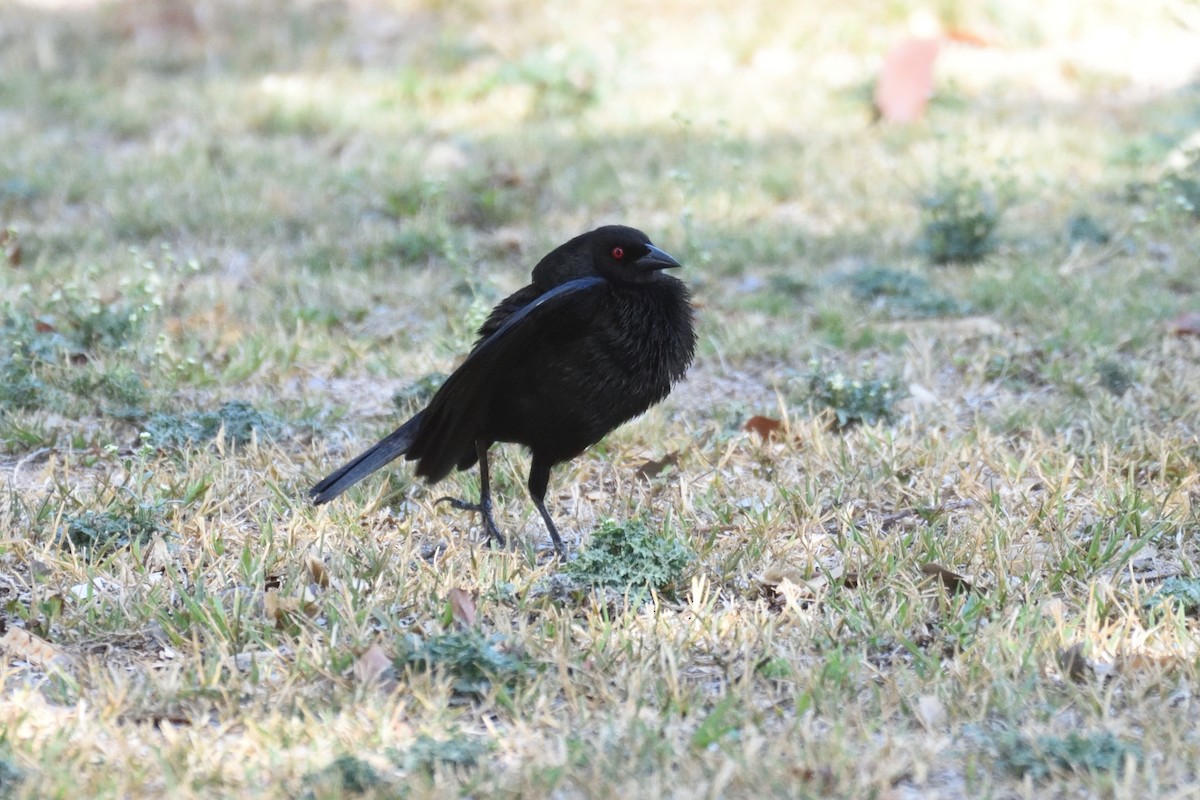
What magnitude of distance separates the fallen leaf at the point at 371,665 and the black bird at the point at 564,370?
80 centimetres

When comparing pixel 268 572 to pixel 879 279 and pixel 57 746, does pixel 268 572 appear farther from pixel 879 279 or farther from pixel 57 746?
pixel 879 279

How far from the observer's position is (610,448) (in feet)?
15.7

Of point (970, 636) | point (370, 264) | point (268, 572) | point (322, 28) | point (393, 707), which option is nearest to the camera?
point (393, 707)

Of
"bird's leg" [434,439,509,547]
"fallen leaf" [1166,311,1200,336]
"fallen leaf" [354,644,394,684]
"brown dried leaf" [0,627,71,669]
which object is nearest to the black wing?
"bird's leg" [434,439,509,547]

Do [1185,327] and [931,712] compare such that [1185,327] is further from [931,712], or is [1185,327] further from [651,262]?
[931,712]

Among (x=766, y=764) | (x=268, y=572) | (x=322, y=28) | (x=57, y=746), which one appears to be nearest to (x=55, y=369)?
(x=268, y=572)

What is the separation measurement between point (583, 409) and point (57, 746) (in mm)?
1575

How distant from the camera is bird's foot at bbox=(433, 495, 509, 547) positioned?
4.10m

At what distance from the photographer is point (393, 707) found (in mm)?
3027

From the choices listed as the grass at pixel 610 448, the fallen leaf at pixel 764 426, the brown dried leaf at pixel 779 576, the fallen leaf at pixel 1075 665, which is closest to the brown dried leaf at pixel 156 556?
the grass at pixel 610 448

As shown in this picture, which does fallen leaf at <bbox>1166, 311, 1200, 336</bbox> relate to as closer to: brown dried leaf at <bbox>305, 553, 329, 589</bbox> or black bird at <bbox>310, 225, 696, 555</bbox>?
black bird at <bbox>310, 225, 696, 555</bbox>

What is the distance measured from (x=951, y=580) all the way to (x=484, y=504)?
4.31ft

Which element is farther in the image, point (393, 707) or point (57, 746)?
point (393, 707)

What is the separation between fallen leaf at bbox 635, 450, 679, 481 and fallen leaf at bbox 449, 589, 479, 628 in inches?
45.2
